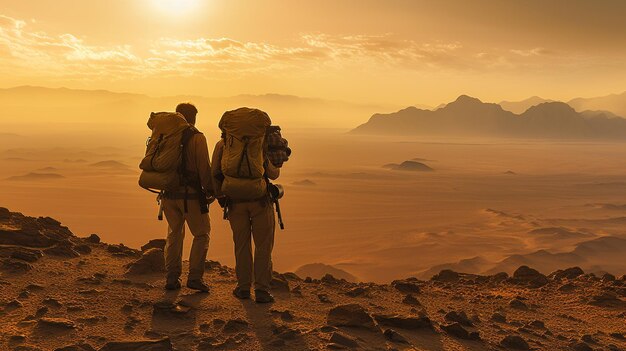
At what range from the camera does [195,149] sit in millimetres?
4949

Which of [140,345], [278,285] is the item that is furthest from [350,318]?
[140,345]

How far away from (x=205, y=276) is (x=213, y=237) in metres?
56.0

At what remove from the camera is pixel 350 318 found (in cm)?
449

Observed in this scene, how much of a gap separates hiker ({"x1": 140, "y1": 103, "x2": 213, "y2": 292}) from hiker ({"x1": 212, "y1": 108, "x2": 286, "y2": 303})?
0.24 meters

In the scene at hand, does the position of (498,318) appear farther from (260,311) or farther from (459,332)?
(260,311)

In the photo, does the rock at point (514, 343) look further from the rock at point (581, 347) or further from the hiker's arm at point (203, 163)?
the hiker's arm at point (203, 163)

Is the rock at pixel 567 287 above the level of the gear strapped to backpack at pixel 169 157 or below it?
below

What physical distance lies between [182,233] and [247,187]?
1091 millimetres

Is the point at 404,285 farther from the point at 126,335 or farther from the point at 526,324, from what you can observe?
the point at 126,335

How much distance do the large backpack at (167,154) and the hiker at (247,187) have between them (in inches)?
A: 14.1

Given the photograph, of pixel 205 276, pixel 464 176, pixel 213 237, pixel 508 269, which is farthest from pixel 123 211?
pixel 464 176

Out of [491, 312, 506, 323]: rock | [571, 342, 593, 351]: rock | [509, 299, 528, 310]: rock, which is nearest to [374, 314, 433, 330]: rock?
[491, 312, 506, 323]: rock

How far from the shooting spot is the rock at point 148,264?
605cm

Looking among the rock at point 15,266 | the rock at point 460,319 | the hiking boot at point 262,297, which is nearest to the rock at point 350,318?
the hiking boot at point 262,297
